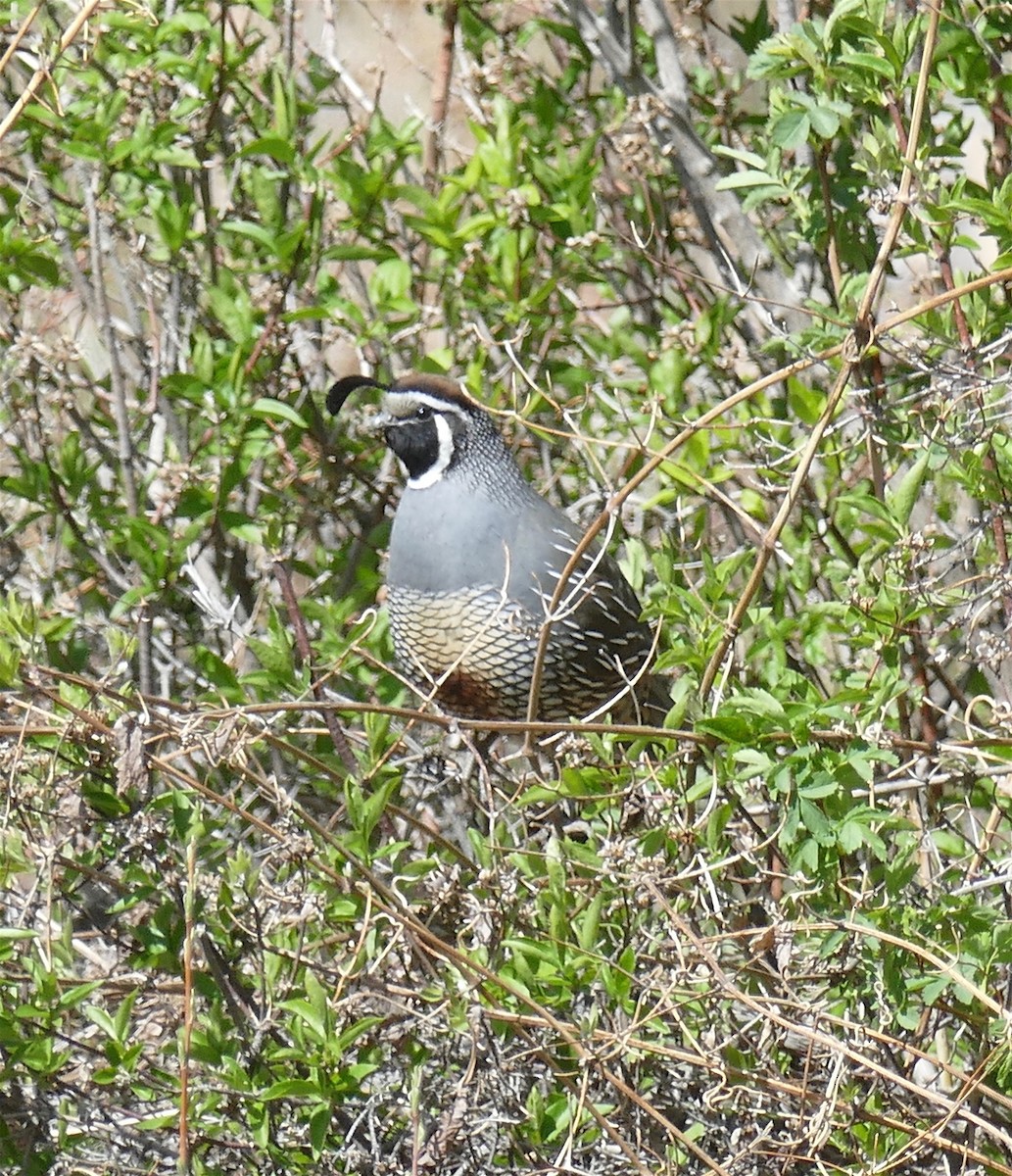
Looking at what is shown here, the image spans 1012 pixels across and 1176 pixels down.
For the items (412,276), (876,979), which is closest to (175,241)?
(412,276)

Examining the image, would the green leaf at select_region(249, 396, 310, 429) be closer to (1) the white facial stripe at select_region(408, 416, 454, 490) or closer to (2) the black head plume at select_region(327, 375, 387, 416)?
(2) the black head plume at select_region(327, 375, 387, 416)

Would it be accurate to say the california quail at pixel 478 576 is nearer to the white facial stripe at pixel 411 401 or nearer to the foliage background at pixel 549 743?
the white facial stripe at pixel 411 401

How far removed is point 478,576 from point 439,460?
0.24m

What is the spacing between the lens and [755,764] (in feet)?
7.18

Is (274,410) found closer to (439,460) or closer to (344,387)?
(344,387)

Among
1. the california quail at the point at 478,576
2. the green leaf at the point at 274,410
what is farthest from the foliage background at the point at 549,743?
the california quail at the point at 478,576

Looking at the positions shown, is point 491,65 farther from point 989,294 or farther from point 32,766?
point 32,766

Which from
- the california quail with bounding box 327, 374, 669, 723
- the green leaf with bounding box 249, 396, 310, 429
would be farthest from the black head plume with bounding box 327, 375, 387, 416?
the green leaf with bounding box 249, 396, 310, 429

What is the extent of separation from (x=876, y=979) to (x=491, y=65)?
6.87ft

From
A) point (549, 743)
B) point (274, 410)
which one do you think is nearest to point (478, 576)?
point (274, 410)

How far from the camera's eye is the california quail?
11.3ft

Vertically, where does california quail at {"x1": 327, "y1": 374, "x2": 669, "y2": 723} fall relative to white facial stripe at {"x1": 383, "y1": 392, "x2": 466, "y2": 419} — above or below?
below

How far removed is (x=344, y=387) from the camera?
11.2 feet

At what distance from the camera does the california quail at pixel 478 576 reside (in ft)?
11.3
